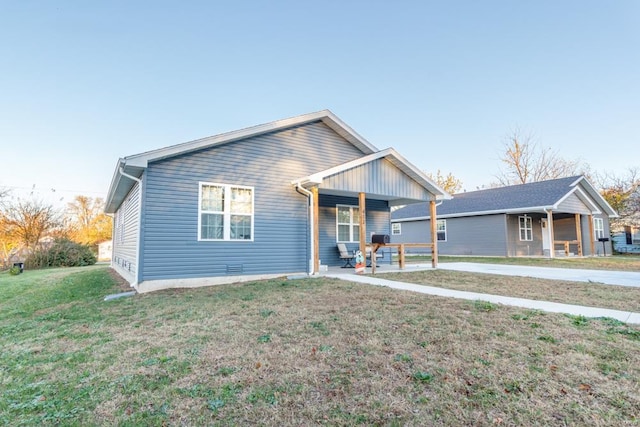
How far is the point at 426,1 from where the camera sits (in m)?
12.8

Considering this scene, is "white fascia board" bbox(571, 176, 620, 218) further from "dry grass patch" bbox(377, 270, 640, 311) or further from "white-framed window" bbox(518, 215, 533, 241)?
"dry grass patch" bbox(377, 270, 640, 311)

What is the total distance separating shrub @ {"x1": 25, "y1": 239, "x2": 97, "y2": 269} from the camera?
17844 millimetres

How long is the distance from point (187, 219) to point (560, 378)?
25.2 feet

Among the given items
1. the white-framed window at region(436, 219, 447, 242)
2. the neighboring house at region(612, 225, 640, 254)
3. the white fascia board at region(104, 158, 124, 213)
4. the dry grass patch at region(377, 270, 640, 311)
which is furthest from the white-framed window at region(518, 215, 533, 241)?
the white fascia board at region(104, 158, 124, 213)

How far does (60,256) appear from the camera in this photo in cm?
1850

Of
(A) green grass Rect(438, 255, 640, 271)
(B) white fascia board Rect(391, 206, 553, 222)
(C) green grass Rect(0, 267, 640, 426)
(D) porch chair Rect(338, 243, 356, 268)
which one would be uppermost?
(B) white fascia board Rect(391, 206, 553, 222)

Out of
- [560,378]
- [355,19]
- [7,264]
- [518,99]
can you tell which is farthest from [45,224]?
[518,99]

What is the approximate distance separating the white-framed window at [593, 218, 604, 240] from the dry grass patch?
1711 cm

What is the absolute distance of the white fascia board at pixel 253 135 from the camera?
24.4ft

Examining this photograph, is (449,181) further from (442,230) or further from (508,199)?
(508,199)

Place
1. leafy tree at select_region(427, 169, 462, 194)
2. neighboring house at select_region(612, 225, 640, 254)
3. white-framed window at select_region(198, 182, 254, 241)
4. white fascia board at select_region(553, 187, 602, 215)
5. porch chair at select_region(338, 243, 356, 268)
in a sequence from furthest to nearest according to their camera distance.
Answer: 1. leafy tree at select_region(427, 169, 462, 194)
2. neighboring house at select_region(612, 225, 640, 254)
3. white fascia board at select_region(553, 187, 602, 215)
4. porch chair at select_region(338, 243, 356, 268)
5. white-framed window at select_region(198, 182, 254, 241)

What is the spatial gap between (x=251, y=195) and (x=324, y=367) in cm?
665

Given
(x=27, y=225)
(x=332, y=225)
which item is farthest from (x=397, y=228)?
(x=27, y=225)

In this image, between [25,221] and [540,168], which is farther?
[540,168]
